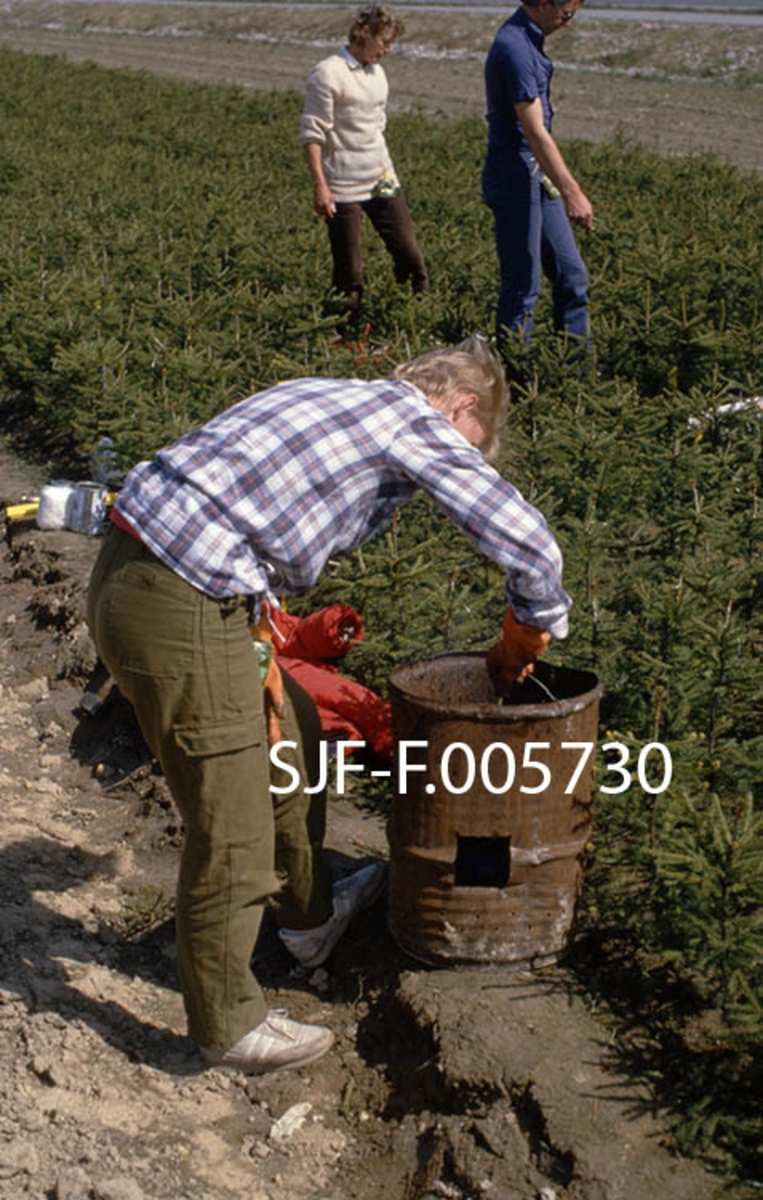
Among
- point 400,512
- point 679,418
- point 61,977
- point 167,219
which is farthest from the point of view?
point 167,219

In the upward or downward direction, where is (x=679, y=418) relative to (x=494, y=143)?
downward

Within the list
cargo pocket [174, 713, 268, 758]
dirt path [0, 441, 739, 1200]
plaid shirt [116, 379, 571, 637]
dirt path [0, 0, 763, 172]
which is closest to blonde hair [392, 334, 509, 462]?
plaid shirt [116, 379, 571, 637]

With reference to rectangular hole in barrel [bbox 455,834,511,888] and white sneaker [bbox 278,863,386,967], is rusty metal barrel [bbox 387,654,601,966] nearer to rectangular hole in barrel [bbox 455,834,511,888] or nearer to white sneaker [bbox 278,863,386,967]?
rectangular hole in barrel [bbox 455,834,511,888]

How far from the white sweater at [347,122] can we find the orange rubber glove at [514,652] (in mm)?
5326

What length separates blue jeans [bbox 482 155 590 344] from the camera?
7180mm

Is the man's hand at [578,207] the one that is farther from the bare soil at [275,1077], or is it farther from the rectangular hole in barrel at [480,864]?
the rectangular hole in barrel at [480,864]

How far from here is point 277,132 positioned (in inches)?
699

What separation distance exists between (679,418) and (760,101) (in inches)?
912

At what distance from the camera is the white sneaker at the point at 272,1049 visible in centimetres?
347

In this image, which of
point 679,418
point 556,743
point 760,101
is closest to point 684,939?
point 556,743

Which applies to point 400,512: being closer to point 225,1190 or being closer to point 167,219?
point 225,1190

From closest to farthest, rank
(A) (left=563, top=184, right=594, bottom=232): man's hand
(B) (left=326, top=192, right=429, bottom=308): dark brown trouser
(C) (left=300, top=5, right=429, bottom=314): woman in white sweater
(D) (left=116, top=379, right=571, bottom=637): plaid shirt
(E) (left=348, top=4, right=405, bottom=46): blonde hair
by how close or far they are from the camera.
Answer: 1. (D) (left=116, top=379, right=571, bottom=637): plaid shirt
2. (A) (left=563, top=184, right=594, bottom=232): man's hand
3. (E) (left=348, top=4, right=405, bottom=46): blonde hair
4. (C) (left=300, top=5, right=429, bottom=314): woman in white sweater
5. (B) (left=326, top=192, right=429, bottom=308): dark brown trouser

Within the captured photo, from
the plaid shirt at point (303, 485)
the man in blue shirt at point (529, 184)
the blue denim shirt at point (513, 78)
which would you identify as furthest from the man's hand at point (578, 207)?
the plaid shirt at point (303, 485)

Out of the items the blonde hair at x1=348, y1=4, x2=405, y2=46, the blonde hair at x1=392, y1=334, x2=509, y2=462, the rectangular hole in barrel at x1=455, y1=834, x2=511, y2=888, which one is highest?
the blonde hair at x1=348, y1=4, x2=405, y2=46
